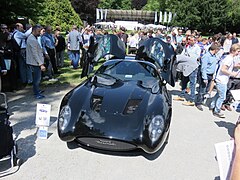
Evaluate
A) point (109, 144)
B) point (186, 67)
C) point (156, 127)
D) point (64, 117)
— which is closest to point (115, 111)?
point (109, 144)

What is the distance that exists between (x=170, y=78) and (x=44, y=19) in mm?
22960

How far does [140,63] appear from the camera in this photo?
19.1 feet

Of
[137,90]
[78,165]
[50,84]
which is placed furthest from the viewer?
[50,84]

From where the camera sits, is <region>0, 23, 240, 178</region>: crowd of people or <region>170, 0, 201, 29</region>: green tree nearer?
<region>0, 23, 240, 178</region>: crowd of people

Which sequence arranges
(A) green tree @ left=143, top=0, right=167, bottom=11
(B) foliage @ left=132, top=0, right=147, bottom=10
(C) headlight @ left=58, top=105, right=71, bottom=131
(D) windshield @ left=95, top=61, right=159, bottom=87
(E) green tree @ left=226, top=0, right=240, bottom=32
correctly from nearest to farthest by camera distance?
(C) headlight @ left=58, top=105, right=71, bottom=131, (D) windshield @ left=95, top=61, right=159, bottom=87, (E) green tree @ left=226, top=0, right=240, bottom=32, (A) green tree @ left=143, top=0, right=167, bottom=11, (B) foliage @ left=132, top=0, right=147, bottom=10

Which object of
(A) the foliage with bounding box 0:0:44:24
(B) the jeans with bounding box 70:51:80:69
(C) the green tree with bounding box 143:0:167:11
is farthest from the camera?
(C) the green tree with bounding box 143:0:167:11

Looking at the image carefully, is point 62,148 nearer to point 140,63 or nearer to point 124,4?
point 140,63

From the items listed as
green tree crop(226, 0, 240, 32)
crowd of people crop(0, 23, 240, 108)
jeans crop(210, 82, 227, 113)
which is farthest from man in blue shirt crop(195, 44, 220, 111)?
green tree crop(226, 0, 240, 32)

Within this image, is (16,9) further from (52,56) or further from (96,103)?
(96,103)

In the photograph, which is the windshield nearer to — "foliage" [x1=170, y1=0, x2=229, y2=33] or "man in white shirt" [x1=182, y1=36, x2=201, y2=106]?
"man in white shirt" [x1=182, y1=36, x2=201, y2=106]

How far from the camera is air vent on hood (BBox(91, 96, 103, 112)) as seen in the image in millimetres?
4261

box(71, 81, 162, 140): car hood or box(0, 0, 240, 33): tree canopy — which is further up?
box(0, 0, 240, 33): tree canopy

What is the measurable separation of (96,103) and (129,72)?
1522mm

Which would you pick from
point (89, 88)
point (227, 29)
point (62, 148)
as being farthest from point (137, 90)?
point (227, 29)
